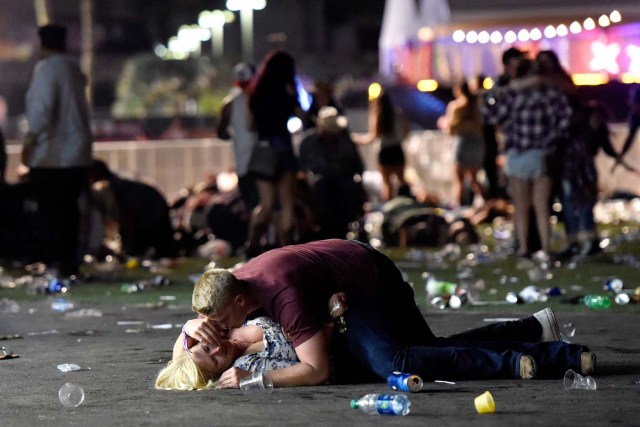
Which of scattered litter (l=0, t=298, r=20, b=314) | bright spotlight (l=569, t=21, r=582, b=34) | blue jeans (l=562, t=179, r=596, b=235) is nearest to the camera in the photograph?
scattered litter (l=0, t=298, r=20, b=314)

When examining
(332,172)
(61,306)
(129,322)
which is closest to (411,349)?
(129,322)

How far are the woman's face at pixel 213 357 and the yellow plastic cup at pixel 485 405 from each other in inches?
52.5

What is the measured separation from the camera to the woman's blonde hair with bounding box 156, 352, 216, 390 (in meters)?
7.48

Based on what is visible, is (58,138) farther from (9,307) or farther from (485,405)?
(485,405)

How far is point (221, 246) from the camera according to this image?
1683cm

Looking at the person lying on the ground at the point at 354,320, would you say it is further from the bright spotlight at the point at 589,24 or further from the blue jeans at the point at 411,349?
the bright spotlight at the point at 589,24

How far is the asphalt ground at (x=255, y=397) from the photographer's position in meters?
6.64

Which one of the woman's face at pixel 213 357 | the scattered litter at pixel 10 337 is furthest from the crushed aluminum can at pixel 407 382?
the scattered litter at pixel 10 337

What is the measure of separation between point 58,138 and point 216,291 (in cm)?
707

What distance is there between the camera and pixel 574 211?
51.6 feet

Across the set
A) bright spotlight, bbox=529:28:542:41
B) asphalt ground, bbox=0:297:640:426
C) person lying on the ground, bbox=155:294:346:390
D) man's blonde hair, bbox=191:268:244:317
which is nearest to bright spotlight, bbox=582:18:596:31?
bright spotlight, bbox=529:28:542:41

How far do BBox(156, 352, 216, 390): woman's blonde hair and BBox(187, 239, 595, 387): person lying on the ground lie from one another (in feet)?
0.64

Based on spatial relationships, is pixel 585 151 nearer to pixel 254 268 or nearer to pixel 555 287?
pixel 555 287

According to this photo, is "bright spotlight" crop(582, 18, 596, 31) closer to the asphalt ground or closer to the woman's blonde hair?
the asphalt ground
